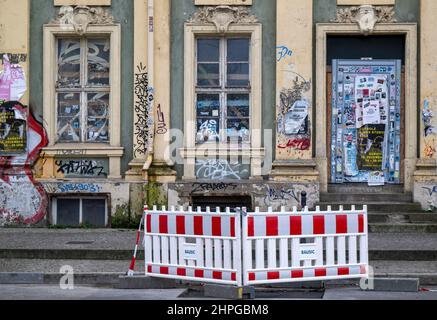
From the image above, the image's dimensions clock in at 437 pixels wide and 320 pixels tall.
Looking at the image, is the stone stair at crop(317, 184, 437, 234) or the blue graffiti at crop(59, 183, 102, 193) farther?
the blue graffiti at crop(59, 183, 102, 193)

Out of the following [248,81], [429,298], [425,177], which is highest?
[248,81]

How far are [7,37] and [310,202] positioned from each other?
6.91m

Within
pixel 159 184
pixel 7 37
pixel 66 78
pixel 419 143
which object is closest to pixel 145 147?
pixel 159 184

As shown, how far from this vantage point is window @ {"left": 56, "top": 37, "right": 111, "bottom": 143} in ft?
66.0

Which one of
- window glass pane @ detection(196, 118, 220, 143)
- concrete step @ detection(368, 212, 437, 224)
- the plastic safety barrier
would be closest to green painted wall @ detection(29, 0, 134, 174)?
window glass pane @ detection(196, 118, 220, 143)

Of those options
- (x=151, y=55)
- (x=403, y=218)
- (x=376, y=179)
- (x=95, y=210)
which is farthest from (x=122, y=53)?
(x=403, y=218)

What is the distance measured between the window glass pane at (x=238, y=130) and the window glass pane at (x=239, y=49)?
1.25 meters

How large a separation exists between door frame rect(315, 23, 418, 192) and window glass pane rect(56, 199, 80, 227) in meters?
4.96

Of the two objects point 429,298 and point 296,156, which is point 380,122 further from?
point 429,298

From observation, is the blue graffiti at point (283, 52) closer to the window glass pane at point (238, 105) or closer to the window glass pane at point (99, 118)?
the window glass pane at point (238, 105)

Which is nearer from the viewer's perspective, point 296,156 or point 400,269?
point 400,269

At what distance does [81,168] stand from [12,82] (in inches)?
87.2

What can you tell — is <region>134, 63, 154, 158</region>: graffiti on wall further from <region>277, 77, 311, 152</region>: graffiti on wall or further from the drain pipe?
<region>277, 77, 311, 152</region>: graffiti on wall

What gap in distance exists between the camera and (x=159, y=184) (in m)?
19.5
